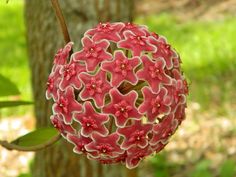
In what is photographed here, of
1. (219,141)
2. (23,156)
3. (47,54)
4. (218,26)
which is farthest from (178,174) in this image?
(218,26)

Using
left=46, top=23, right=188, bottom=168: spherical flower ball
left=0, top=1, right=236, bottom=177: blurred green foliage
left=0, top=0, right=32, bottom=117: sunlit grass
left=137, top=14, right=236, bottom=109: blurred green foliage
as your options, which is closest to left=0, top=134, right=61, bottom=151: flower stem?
left=46, top=23, right=188, bottom=168: spherical flower ball

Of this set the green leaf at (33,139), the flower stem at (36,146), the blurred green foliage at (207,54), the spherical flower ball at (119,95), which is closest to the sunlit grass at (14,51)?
the blurred green foliage at (207,54)

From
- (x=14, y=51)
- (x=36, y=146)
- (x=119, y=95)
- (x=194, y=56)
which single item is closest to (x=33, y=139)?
(x=36, y=146)

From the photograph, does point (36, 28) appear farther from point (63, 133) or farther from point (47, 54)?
point (63, 133)

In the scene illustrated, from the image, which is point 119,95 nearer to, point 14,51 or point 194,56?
point 194,56

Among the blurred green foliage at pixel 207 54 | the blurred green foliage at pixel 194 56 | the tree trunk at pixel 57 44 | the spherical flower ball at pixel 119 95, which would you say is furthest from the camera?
the blurred green foliage at pixel 207 54

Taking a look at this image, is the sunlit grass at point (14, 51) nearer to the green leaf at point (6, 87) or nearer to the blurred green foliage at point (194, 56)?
the blurred green foliage at point (194, 56)

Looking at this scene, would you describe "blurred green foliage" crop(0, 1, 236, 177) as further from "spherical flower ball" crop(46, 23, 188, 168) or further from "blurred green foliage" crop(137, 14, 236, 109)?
"spherical flower ball" crop(46, 23, 188, 168)
